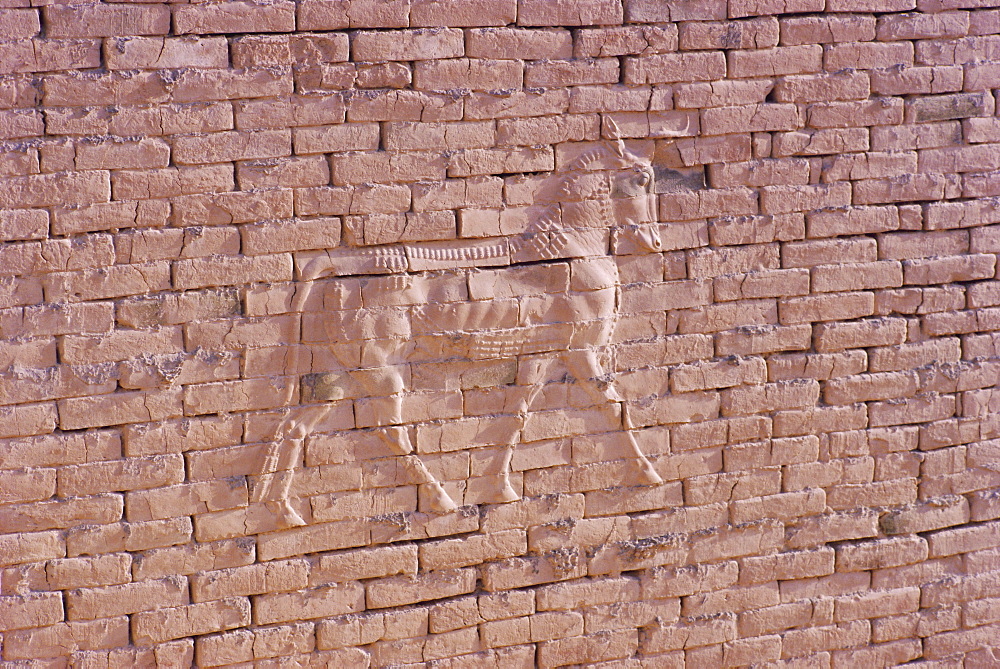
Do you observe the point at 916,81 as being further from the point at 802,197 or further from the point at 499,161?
the point at 499,161

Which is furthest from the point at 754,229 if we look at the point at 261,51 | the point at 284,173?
the point at 261,51

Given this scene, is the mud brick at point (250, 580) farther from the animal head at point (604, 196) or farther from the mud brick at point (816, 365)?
the mud brick at point (816, 365)

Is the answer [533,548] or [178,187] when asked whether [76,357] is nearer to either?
[178,187]

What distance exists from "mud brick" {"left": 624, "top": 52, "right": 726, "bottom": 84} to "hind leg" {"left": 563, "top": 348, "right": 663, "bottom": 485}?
102cm

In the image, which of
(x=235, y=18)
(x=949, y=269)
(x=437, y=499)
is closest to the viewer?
(x=235, y=18)

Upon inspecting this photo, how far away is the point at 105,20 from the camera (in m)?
2.64

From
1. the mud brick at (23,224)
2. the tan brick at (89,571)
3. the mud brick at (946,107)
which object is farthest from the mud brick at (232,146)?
the mud brick at (946,107)

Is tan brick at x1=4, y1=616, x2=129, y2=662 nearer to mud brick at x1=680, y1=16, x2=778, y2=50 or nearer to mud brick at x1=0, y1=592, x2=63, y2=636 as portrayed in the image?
mud brick at x1=0, y1=592, x2=63, y2=636

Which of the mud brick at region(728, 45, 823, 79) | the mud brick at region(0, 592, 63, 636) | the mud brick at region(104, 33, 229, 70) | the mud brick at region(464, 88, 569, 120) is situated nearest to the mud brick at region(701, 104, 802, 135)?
the mud brick at region(728, 45, 823, 79)

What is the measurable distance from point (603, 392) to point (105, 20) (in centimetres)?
209

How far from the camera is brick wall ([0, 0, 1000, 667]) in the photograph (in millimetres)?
2729

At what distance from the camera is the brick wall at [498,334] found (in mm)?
2729

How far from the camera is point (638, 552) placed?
3205mm

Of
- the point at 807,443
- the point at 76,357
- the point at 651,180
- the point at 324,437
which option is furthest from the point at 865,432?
the point at 76,357
